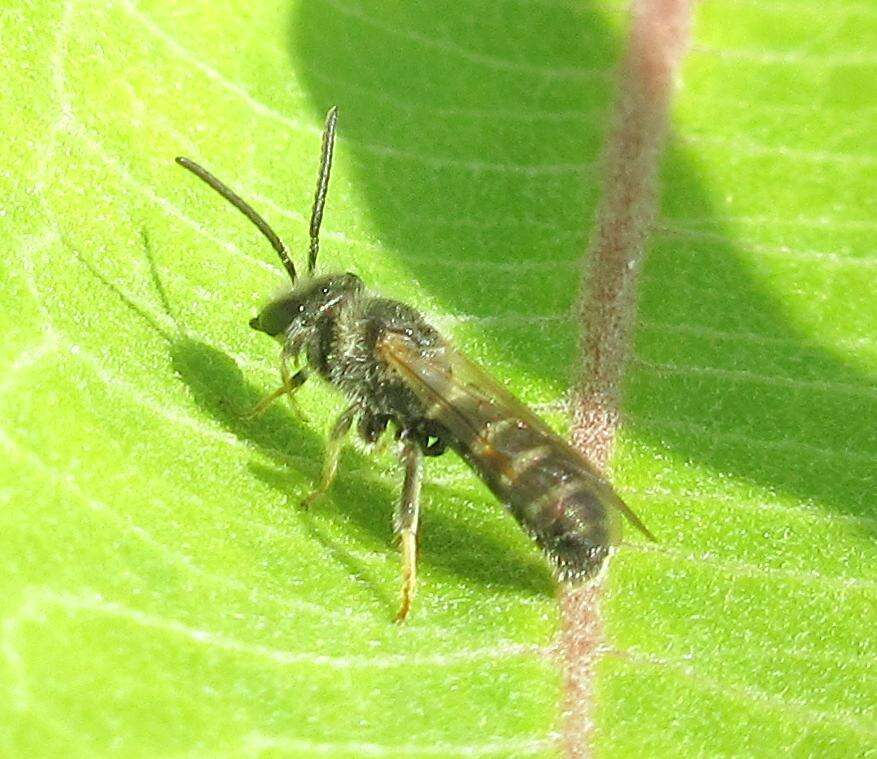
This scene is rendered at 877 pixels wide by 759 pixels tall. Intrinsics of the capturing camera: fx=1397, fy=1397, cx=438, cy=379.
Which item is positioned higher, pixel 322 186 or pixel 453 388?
pixel 322 186

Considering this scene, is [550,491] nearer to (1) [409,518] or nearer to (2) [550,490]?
(2) [550,490]

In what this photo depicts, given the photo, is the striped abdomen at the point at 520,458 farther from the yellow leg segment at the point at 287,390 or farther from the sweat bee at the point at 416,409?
the yellow leg segment at the point at 287,390

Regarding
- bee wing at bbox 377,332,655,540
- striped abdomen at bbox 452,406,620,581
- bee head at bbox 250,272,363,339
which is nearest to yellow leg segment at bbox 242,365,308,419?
bee head at bbox 250,272,363,339

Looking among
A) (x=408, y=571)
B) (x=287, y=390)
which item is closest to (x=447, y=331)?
(x=287, y=390)

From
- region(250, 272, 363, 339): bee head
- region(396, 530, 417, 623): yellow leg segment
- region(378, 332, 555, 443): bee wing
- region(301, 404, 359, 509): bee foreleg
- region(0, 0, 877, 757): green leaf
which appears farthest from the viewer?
region(250, 272, 363, 339): bee head

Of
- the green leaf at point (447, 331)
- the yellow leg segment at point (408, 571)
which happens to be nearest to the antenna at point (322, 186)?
the green leaf at point (447, 331)

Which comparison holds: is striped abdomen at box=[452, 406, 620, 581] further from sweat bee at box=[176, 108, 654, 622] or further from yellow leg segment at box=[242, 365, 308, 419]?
yellow leg segment at box=[242, 365, 308, 419]
